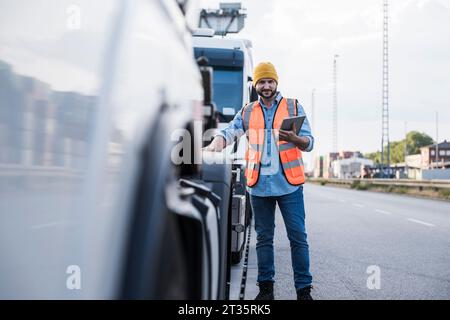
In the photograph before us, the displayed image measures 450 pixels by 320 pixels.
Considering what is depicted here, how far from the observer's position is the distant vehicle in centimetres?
123

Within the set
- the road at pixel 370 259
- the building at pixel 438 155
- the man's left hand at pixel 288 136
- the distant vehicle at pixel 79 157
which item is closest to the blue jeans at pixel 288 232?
the road at pixel 370 259

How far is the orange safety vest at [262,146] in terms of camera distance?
4.79 m

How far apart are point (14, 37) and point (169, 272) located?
0.75 metres

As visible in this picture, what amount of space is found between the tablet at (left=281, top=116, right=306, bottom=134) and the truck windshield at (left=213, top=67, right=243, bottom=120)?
6324mm

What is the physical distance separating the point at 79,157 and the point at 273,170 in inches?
141

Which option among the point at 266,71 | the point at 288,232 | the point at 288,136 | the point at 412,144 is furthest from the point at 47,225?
the point at 412,144

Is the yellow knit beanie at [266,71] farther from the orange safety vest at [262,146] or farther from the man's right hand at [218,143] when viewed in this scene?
→ the man's right hand at [218,143]

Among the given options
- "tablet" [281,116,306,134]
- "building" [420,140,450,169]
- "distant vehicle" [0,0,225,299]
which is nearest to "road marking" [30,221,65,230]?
"distant vehicle" [0,0,225,299]

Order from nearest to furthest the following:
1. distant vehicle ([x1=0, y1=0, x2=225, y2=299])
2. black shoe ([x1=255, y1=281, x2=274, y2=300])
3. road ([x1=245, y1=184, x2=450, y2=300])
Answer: distant vehicle ([x1=0, y1=0, x2=225, y2=299]) < black shoe ([x1=255, y1=281, x2=274, y2=300]) < road ([x1=245, y1=184, x2=450, y2=300])

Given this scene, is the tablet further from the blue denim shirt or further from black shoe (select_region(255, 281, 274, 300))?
black shoe (select_region(255, 281, 274, 300))

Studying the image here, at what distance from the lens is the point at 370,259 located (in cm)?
740

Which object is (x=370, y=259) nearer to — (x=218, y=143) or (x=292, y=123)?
(x=292, y=123)

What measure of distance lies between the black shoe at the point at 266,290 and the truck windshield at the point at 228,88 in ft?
20.5
